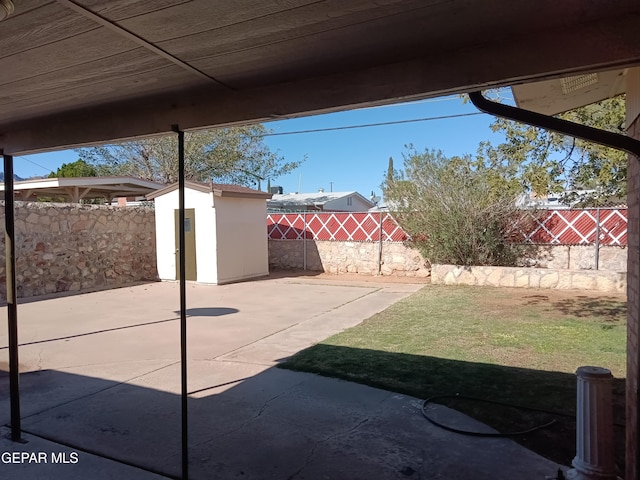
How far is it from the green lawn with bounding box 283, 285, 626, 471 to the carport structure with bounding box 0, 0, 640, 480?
138 cm

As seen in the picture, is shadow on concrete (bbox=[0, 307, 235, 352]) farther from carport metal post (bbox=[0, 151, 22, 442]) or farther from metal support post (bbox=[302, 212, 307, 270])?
metal support post (bbox=[302, 212, 307, 270])

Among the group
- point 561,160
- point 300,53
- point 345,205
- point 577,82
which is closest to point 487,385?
point 577,82

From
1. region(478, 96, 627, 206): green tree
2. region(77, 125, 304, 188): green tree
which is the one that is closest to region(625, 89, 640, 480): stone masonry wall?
region(478, 96, 627, 206): green tree

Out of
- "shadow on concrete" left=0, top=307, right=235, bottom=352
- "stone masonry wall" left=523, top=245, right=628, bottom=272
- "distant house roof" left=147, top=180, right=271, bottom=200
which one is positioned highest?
"distant house roof" left=147, top=180, right=271, bottom=200

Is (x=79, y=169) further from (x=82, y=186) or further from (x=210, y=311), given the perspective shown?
(x=210, y=311)

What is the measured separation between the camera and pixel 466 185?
1173cm

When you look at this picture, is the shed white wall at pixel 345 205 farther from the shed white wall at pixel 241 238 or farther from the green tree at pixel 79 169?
the shed white wall at pixel 241 238

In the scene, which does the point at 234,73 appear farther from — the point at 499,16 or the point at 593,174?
the point at 593,174

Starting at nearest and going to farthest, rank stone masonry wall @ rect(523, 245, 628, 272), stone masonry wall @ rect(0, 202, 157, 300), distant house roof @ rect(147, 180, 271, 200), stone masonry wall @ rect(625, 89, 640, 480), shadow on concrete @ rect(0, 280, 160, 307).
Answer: stone masonry wall @ rect(625, 89, 640, 480)
shadow on concrete @ rect(0, 280, 160, 307)
stone masonry wall @ rect(0, 202, 157, 300)
stone masonry wall @ rect(523, 245, 628, 272)
distant house roof @ rect(147, 180, 271, 200)

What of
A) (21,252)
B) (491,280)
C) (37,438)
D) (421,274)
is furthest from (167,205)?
(37,438)

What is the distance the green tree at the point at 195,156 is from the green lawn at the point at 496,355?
1632cm

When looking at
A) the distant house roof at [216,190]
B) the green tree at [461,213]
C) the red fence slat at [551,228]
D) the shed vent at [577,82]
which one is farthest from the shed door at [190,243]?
the shed vent at [577,82]

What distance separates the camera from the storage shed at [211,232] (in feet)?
41.1

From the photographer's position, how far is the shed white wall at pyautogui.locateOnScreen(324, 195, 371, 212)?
32244mm
